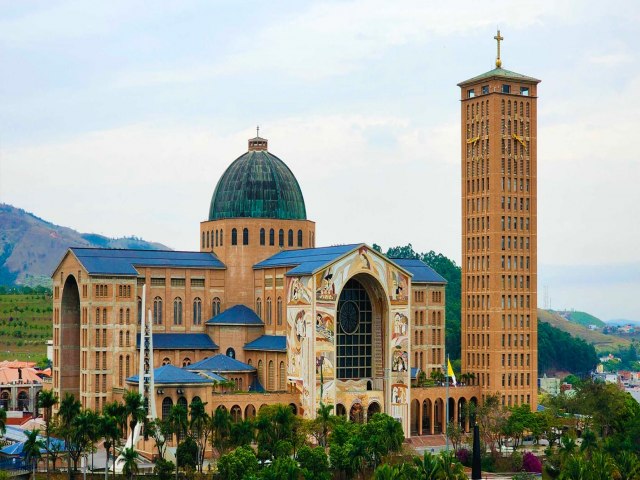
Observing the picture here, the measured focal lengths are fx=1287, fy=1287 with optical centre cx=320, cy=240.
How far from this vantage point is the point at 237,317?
359 ft

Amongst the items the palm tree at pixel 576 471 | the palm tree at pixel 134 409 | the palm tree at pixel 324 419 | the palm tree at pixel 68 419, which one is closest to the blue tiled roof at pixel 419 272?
the palm tree at pixel 324 419

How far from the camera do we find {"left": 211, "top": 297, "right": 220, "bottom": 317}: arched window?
11100 centimetres

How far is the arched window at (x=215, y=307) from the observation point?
111 meters

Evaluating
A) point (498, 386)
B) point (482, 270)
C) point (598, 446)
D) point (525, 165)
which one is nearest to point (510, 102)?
point (525, 165)

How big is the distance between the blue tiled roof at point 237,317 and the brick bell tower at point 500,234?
725 inches

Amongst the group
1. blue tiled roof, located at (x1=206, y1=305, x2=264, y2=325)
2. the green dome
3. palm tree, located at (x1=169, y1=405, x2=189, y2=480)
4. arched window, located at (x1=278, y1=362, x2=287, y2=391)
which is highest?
the green dome

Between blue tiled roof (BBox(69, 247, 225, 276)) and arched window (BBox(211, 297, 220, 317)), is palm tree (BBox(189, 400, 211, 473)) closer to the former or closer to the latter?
blue tiled roof (BBox(69, 247, 225, 276))

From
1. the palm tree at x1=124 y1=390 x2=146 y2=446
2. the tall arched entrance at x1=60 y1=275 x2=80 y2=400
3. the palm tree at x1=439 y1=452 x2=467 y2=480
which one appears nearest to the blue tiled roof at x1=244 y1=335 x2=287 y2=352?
the tall arched entrance at x1=60 y1=275 x2=80 y2=400

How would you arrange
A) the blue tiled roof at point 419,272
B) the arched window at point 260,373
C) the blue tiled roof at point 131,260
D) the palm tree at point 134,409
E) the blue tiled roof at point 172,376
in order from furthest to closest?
the blue tiled roof at point 419,272
the arched window at point 260,373
the blue tiled roof at point 131,260
the blue tiled roof at point 172,376
the palm tree at point 134,409

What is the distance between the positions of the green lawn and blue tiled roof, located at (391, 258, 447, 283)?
6831 cm

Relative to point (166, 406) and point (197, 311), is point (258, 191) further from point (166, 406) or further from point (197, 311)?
point (166, 406)

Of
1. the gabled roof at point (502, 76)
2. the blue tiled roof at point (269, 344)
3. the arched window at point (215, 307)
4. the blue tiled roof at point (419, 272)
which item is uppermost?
the gabled roof at point (502, 76)

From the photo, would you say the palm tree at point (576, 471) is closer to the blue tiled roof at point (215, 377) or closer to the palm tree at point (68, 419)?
the palm tree at point (68, 419)

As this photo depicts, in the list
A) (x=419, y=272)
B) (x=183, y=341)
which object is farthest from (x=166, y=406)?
(x=419, y=272)
